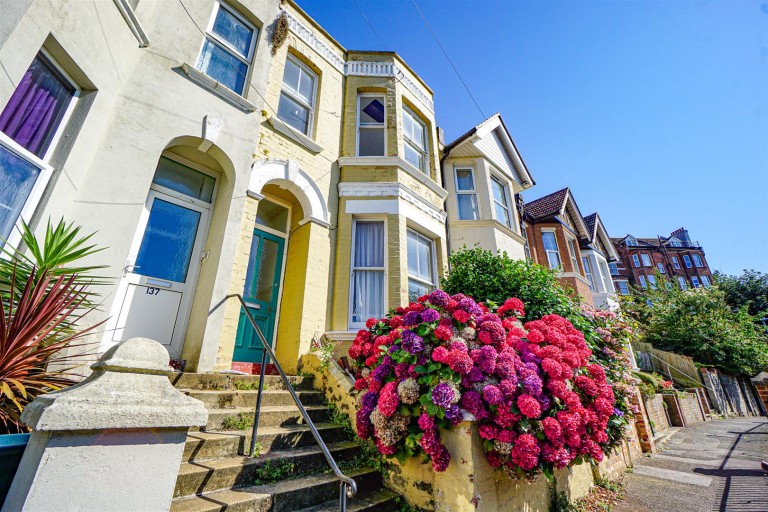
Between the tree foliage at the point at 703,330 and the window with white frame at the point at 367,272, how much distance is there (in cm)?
1443

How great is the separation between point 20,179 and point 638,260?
56.1 metres

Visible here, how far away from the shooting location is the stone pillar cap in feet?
4.75

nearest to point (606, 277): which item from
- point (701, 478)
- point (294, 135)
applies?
point (701, 478)

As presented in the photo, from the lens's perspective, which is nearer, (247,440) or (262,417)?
(247,440)

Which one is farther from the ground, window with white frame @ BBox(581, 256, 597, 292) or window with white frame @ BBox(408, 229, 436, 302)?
window with white frame @ BBox(581, 256, 597, 292)

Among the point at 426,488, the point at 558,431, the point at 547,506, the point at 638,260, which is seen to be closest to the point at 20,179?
the point at 426,488

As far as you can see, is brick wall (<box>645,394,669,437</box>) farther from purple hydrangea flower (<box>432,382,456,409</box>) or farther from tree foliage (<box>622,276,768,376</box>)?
purple hydrangea flower (<box>432,382,456,409</box>)

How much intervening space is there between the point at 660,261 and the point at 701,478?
51.3 m

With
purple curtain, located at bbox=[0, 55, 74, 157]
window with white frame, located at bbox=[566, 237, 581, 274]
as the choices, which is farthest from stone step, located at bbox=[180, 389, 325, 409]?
window with white frame, located at bbox=[566, 237, 581, 274]

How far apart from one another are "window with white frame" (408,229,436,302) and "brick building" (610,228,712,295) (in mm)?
43730

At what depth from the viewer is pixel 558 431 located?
3152 millimetres

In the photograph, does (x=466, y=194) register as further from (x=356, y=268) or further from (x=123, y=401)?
(x=123, y=401)

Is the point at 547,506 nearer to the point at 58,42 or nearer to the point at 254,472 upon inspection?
the point at 254,472

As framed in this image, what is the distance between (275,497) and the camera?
2773 mm
